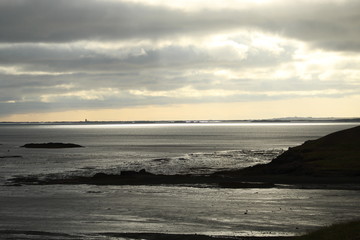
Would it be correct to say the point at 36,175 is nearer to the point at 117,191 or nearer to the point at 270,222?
the point at 117,191

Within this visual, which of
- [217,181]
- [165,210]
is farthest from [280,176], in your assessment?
[165,210]

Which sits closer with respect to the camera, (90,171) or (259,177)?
(259,177)

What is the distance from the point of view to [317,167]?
80.8 m

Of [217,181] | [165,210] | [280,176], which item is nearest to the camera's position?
[165,210]

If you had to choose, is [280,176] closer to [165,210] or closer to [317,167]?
[317,167]

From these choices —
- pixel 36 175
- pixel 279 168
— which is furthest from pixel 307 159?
pixel 36 175

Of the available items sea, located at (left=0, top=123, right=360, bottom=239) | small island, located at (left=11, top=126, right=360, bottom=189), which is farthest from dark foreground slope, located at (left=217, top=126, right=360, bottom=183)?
sea, located at (left=0, top=123, right=360, bottom=239)

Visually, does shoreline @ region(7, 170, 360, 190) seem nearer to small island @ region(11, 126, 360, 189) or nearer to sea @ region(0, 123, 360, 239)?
small island @ region(11, 126, 360, 189)

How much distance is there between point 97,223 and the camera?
137 ft

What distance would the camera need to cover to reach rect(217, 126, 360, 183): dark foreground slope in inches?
2911

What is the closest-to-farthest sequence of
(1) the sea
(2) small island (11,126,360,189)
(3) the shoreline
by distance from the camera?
(1) the sea
(3) the shoreline
(2) small island (11,126,360,189)

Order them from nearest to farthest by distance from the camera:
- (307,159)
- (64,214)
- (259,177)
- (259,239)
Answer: (259,239) → (64,214) → (259,177) → (307,159)

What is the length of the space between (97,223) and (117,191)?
21.6 meters

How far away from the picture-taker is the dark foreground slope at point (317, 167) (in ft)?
243
